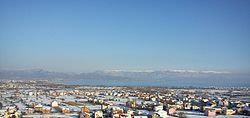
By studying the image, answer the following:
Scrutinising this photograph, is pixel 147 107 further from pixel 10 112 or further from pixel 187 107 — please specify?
pixel 10 112

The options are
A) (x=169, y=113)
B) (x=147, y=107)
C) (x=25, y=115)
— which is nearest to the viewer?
(x=25, y=115)

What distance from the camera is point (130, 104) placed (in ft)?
51.2

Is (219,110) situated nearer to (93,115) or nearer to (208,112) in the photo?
(208,112)

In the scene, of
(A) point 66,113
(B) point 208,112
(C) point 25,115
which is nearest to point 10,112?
(C) point 25,115

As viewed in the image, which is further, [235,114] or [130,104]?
[130,104]

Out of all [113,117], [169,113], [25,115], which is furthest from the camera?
[169,113]

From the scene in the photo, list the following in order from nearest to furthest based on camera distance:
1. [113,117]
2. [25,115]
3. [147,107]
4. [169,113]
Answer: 1. [113,117]
2. [25,115]
3. [169,113]
4. [147,107]

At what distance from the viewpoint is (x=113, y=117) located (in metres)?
11.2

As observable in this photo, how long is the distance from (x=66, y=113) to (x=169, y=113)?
11.1 feet

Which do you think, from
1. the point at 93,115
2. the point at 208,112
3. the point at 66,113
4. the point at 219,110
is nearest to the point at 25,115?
the point at 66,113

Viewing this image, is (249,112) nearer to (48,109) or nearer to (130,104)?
(130,104)

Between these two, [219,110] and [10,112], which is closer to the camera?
[10,112]

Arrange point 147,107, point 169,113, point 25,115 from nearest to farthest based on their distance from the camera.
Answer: point 25,115
point 169,113
point 147,107

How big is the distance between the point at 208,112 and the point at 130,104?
12.9 feet
